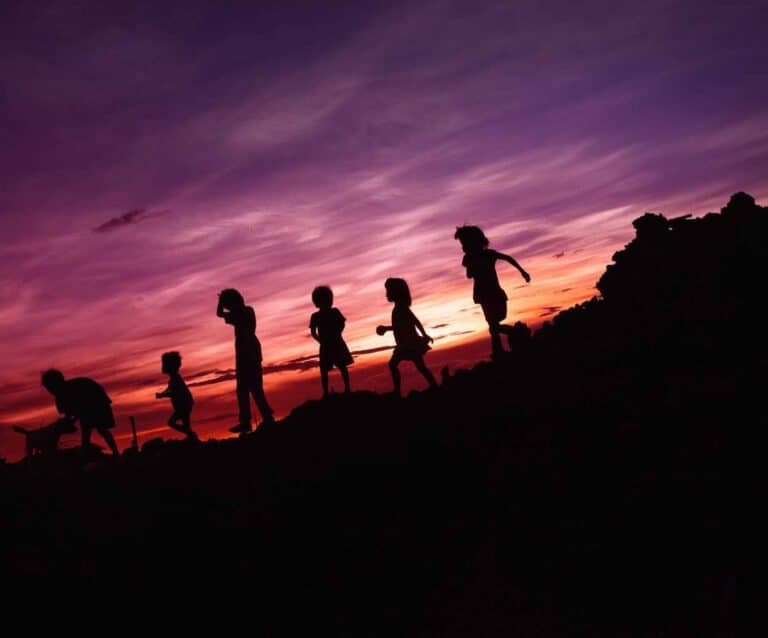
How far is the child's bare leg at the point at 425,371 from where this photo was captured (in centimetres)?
1278

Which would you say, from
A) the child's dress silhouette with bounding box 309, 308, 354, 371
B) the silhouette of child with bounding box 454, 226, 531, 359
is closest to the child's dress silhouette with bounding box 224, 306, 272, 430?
the child's dress silhouette with bounding box 309, 308, 354, 371

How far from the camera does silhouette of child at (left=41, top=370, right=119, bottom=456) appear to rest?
564 inches

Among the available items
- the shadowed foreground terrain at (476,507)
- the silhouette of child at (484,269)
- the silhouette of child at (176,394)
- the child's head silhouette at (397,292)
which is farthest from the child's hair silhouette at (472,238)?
the silhouette of child at (176,394)

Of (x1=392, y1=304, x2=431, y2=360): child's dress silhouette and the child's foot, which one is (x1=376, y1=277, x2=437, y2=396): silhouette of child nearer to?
(x1=392, y1=304, x2=431, y2=360): child's dress silhouette

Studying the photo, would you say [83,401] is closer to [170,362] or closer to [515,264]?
[170,362]

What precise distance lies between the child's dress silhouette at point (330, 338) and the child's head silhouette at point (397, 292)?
1.08 meters

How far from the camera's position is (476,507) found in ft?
26.9

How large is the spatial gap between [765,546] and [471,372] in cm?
747

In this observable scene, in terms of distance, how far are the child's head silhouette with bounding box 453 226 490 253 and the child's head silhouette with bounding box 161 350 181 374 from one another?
610 cm

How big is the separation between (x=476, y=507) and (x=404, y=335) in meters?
4.96

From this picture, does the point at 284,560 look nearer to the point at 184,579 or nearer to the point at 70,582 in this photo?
the point at 184,579

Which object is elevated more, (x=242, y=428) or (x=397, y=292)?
(x=397, y=292)

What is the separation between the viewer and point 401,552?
305 inches

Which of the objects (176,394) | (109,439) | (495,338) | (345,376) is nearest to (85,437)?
(109,439)
